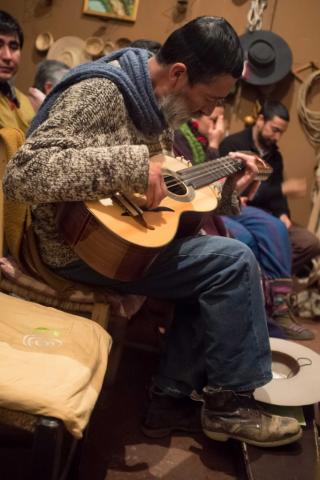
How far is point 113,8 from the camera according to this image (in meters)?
3.98

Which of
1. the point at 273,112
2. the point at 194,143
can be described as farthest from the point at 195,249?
the point at 273,112

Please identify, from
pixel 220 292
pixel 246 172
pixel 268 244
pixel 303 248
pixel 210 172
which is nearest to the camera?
pixel 220 292

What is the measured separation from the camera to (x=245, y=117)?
13.2ft

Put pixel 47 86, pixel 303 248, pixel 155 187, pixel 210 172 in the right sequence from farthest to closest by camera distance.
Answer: pixel 303 248 < pixel 47 86 < pixel 210 172 < pixel 155 187

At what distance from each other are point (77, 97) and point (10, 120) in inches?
55.9

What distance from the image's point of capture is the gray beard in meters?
1.53

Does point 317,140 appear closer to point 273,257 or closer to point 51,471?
point 273,257

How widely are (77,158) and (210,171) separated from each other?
2.61 ft

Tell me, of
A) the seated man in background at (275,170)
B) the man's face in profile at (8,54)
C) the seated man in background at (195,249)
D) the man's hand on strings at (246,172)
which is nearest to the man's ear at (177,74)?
the seated man in background at (195,249)

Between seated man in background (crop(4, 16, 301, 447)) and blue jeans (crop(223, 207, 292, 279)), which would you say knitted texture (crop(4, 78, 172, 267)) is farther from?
blue jeans (crop(223, 207, 292, 279))

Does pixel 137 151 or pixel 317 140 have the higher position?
pixel 137 151

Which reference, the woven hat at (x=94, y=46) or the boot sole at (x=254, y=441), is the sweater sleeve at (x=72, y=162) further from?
the woven hat at (x=94, y=46)

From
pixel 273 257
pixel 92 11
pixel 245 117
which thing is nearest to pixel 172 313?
pixel 273 257

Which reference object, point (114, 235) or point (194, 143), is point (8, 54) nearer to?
point (194, 143)
